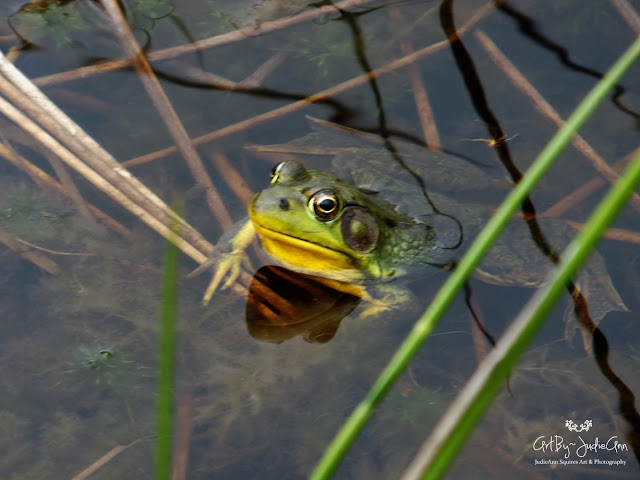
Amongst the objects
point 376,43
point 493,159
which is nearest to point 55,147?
point 376,43

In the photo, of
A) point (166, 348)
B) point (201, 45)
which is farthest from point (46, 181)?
point (166, 348)

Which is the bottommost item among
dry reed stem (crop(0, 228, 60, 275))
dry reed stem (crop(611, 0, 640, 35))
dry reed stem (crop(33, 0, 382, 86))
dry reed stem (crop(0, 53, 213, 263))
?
dry reed stem (crop(0, 228, 60, 275))

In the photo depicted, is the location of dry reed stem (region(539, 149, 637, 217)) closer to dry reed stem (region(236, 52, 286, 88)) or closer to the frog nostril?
the frog nostril

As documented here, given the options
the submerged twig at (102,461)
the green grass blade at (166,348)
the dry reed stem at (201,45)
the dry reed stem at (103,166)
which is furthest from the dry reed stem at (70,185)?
the green grass blade at (166,348)

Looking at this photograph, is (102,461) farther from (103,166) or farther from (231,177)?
(231,177)

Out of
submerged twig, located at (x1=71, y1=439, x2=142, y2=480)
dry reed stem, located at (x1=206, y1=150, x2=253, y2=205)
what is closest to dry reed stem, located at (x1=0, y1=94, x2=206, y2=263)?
dry reed stem, located at (x1=206, y1=150, x2=253, y2=205)

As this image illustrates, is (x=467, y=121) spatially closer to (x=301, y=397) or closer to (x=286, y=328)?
(x=286, y=328)
